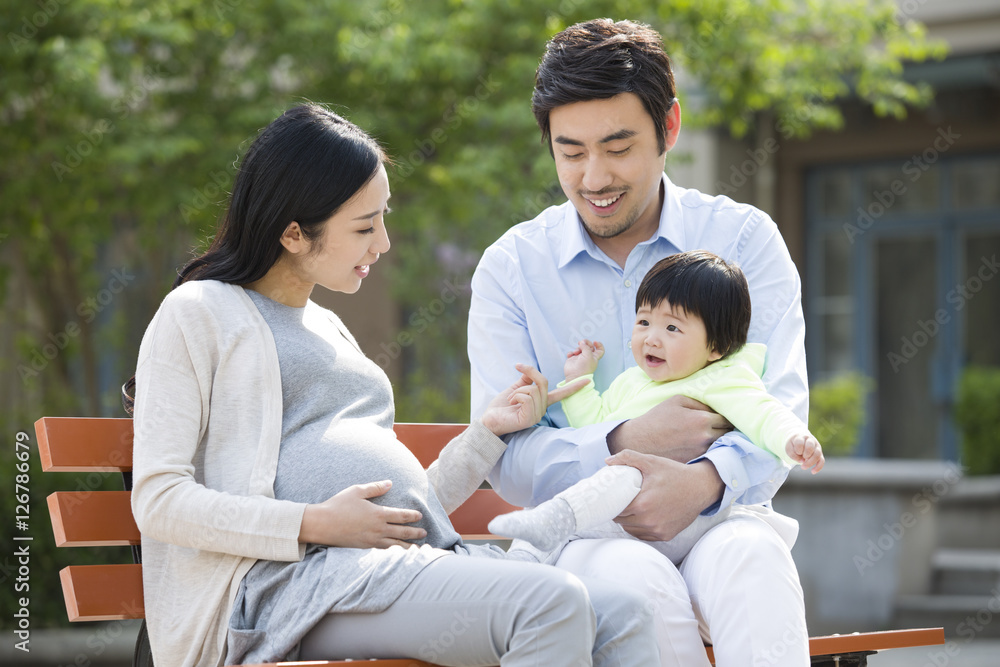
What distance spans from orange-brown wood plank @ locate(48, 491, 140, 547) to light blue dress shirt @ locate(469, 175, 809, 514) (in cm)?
91

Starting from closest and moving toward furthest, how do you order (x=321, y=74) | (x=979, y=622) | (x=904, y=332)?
(x=979, y=622) → (x=321, y=74) → (x=904, y=332)

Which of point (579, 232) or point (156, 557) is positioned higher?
point (579, 232)

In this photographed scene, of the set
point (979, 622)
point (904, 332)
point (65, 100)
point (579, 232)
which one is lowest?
point (979, 622)

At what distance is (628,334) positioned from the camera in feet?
9.71

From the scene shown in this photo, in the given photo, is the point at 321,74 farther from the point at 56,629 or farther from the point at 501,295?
the point at 501,295

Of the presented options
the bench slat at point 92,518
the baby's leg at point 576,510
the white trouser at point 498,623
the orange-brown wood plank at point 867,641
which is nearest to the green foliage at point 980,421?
the orange-brown wood plank at point 867,641

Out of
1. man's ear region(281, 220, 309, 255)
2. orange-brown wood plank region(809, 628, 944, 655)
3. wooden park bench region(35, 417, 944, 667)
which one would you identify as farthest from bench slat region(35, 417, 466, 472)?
orange-brown wood plank region(809, 628, 944, 655)

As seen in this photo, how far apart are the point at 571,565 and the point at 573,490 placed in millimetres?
205

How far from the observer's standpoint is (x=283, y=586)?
2.27m

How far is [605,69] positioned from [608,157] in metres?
→ 0.22

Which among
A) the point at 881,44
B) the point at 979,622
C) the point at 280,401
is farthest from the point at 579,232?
the point at 881,44

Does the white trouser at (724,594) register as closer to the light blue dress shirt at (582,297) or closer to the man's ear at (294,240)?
the light blue dress shirt at (582,297)
